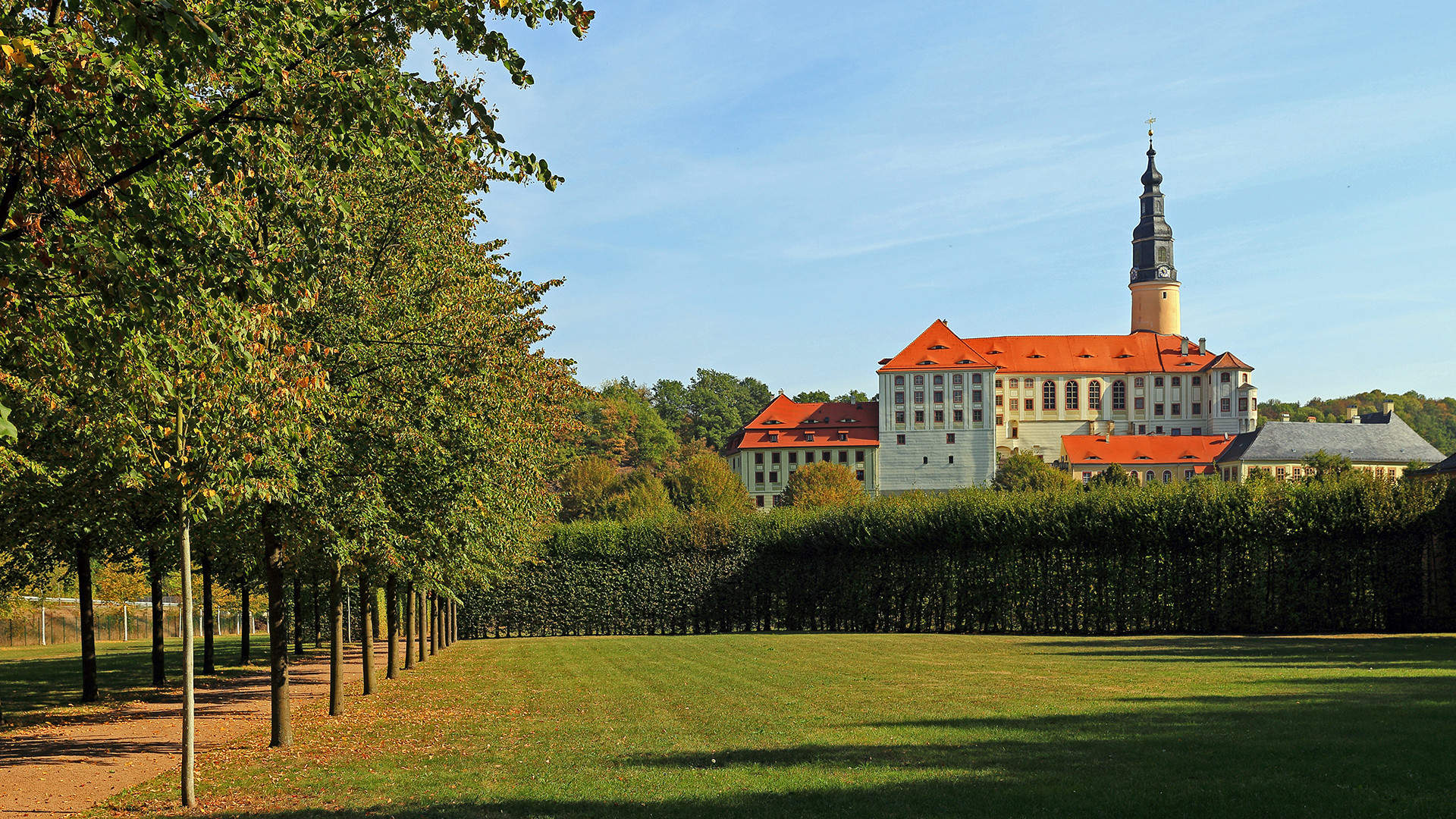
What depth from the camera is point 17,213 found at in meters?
7.92

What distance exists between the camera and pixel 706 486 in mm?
112062

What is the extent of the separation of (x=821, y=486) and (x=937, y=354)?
46.0m

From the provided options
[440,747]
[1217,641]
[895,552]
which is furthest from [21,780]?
[895,552]

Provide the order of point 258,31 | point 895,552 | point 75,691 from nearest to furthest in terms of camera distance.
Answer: point 258,31
point 75,691
point 895,552

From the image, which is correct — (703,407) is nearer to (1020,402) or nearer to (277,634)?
(1020,402)

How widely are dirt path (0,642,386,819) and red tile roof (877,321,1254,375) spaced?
135 m

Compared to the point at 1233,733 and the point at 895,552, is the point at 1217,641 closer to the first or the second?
the point at 895,552

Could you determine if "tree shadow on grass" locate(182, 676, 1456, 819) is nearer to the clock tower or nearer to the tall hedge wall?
the tall hedge wall

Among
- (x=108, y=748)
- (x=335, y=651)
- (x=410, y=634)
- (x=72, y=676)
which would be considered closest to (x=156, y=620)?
(x=72, y=676)

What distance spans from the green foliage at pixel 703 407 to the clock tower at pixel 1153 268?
63.4 meters

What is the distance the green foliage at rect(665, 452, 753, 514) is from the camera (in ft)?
361

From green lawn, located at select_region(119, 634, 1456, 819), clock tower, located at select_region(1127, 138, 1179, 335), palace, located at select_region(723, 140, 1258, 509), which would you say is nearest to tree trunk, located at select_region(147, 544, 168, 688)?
green lawn, located at select_region(119, 634, 1456, 819)

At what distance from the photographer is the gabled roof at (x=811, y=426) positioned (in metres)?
153

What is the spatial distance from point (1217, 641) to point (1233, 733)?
86.6 feet
